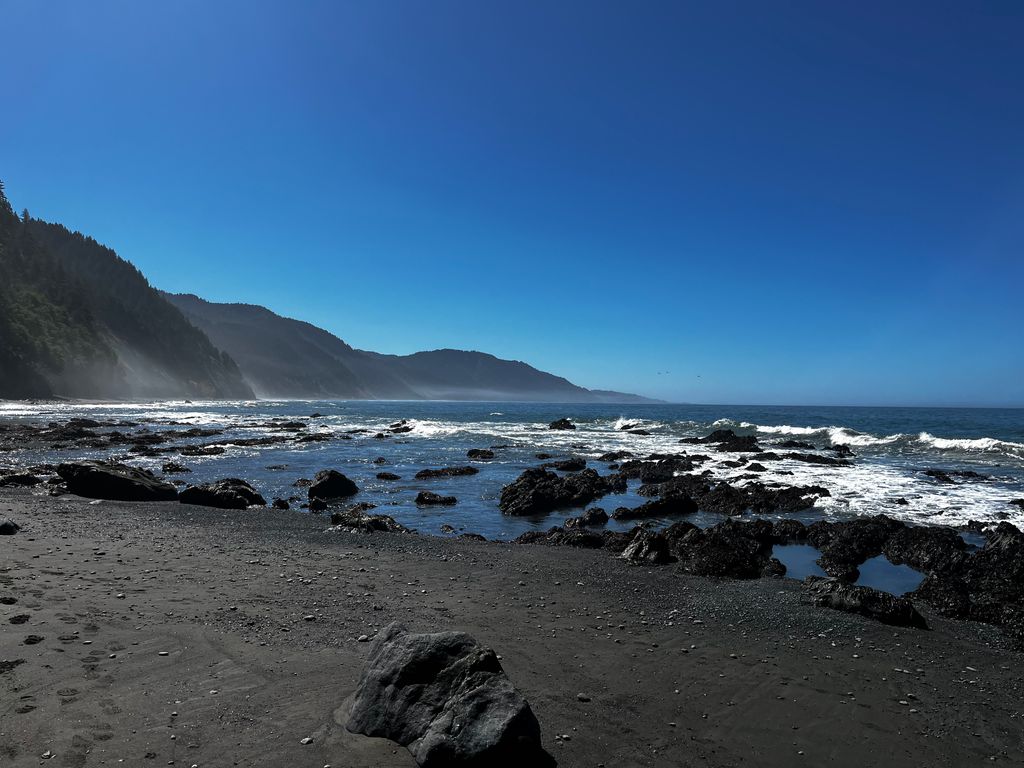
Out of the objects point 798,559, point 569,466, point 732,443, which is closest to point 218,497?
point 798,559

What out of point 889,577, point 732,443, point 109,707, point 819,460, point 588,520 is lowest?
point 588,520

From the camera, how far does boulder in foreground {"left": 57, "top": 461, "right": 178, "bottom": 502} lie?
15.3m

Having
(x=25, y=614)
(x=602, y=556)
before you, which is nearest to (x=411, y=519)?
(x=602, y=556)

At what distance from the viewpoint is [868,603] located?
7836 millimetres

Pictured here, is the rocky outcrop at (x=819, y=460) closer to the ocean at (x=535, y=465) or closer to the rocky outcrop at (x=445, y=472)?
the ocean at (x=535, y=465)

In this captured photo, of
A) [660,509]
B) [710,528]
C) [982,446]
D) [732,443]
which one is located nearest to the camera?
[710,528]

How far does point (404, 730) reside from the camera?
14.4 feet

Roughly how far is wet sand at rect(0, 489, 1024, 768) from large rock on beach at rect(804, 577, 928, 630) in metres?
0.28

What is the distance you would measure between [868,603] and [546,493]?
10635mm

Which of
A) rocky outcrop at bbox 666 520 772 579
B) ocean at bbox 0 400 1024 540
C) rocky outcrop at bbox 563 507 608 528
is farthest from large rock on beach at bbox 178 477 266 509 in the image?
rocky outcrop at bbox 666 520 772 579

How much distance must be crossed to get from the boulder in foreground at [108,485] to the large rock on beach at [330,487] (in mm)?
4168

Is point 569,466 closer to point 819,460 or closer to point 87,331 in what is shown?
point 819,460

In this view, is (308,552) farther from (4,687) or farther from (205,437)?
(205,437)

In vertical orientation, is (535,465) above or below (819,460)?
below
